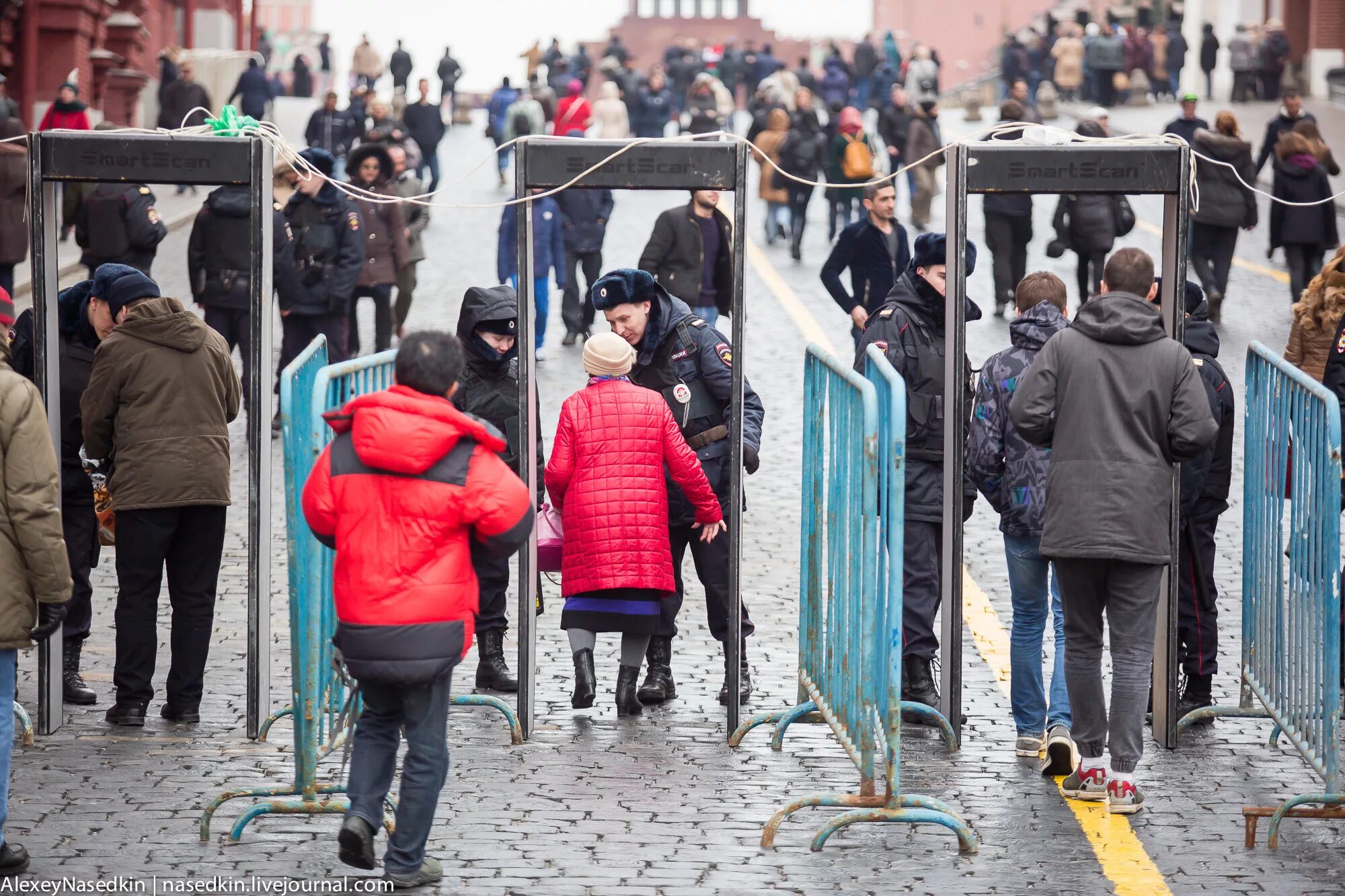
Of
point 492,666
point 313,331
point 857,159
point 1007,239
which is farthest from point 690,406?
point 857,159

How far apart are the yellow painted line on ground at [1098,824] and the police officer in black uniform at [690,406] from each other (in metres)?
0.85

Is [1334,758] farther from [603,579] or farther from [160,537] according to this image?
[160,537]

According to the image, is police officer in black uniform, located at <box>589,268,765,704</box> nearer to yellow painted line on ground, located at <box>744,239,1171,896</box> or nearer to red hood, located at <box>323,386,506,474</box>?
yellow painted line on ground, located at <box>744,239,1171,896</box>

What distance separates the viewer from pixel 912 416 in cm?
790

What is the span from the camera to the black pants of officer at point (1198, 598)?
308 inches

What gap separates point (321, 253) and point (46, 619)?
6844mm

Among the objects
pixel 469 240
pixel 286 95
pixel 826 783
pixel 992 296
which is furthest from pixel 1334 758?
pixel 286 95

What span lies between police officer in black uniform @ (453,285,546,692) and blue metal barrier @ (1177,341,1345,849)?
2.79 metres

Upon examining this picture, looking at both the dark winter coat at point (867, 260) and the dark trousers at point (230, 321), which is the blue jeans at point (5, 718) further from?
the dark winter coat at point (867, 260)

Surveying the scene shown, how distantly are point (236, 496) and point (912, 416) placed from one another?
523 cm

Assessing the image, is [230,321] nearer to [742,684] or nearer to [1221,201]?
[742,684]

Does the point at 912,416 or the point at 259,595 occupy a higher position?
the point at 912,416

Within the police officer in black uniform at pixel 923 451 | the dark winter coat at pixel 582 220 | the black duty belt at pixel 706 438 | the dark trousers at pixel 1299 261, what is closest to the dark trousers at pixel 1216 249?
the dark trousers at pixel 1299 261

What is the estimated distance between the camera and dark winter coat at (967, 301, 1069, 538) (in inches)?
284
